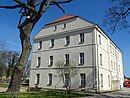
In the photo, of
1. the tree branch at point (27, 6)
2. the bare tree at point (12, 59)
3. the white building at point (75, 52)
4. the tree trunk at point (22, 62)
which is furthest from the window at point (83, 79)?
the bare tree at point (12, 59)

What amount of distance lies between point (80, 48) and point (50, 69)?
732 cm

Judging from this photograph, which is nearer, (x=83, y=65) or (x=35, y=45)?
(x=83, y=65)

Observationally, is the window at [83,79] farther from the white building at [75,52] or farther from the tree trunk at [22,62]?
the tree trunk at [22,62]

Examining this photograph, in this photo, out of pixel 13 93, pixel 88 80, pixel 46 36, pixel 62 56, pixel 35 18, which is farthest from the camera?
pixel 46 36

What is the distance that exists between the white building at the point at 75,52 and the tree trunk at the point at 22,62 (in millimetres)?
17298

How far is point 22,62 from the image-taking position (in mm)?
11148

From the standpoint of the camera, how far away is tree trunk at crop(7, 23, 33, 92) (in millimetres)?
10875

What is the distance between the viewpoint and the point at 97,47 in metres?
28.1

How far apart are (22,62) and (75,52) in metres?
19.3

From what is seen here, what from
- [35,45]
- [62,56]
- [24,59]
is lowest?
[24,59]

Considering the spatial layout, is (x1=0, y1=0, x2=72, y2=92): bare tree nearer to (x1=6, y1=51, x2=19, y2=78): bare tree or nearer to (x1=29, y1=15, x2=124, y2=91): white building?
(x1=29, y1=15, x2=124, y2=91): white building

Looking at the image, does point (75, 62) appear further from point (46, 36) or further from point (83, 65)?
point (46, 36)

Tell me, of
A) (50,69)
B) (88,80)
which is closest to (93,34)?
(88,80)

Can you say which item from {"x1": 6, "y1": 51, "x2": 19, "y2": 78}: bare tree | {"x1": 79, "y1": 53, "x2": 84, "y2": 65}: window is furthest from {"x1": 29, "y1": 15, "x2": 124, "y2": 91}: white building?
{"x1": 6, "y1": 51, "x2": 19, "y2": 78}: bare tree
